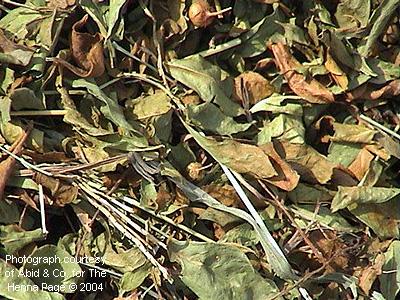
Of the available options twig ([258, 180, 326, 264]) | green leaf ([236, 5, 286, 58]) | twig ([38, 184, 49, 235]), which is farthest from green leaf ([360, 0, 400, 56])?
twig ([38, 184, 49, 235])

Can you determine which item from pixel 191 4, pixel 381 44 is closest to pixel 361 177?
pixel 381 44

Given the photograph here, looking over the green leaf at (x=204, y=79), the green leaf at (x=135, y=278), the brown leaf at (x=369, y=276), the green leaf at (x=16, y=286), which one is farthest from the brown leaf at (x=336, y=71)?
the green leaf at (x=16, y=286)

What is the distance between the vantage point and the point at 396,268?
2.96ft

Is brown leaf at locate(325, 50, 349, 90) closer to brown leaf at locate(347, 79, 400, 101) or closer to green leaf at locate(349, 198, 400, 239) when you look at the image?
brown leaf at locate(347, 79, 400, 101)

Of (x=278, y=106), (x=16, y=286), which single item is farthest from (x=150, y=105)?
(x=16, y=286)

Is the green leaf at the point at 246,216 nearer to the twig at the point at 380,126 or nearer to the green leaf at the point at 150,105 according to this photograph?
the green leaf at the point at 150,105

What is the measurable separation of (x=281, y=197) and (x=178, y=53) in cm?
22

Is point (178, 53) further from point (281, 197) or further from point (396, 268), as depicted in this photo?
point (396, 268)

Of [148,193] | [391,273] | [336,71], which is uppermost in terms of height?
[336,71]

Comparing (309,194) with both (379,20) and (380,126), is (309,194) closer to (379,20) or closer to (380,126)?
(380,126)

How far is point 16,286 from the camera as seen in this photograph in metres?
0.86

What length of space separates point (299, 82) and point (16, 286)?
1.39 ft

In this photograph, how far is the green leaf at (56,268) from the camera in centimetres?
88

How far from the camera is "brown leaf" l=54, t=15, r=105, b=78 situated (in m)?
0.87
